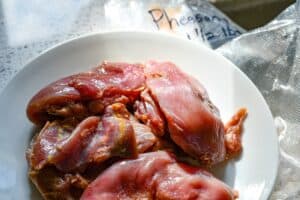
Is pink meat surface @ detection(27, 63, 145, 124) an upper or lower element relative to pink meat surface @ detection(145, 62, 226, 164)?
upper

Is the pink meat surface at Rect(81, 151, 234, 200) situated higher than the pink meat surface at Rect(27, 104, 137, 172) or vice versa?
the pink meat surface at Rect(27, 104, 137, 172)

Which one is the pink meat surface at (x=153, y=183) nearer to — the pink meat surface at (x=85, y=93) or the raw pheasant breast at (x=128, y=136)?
the raw pheasant breast at (x=128, y=136)

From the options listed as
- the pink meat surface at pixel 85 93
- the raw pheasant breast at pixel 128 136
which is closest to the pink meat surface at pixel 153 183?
the raw pheasant breast at pixel 128 136

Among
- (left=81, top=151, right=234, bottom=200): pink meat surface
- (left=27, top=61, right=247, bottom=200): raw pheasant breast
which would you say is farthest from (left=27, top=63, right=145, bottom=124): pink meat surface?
(left=81, top=151, right=234, bottom=200): pink meat surface

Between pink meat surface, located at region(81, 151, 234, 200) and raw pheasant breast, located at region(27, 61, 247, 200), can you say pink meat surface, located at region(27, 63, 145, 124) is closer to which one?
raw pheasant breast, located at region(27, 61, 247, 200)

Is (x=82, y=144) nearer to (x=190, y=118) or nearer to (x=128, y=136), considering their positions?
(x=128, y=136)

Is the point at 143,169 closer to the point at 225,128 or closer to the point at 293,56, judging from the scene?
the point at 225,128
